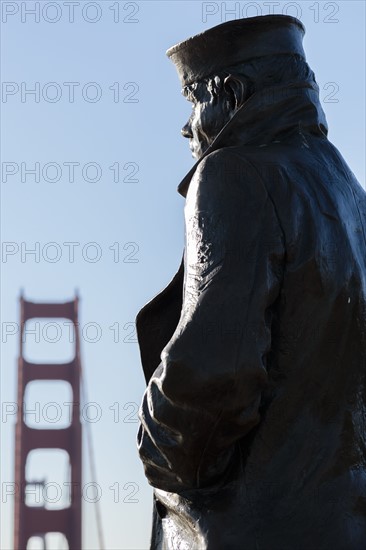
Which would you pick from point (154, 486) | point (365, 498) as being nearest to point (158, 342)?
point (154, 486)

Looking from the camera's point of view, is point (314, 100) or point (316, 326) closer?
point (316, 326)

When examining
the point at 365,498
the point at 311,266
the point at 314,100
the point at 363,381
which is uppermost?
the point at 314,100

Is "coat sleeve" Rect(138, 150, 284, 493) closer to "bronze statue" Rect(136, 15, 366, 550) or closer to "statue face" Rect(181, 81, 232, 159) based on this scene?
"bronze statue" Rect(136, 15, 366, 550)

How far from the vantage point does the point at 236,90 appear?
1.89 metres

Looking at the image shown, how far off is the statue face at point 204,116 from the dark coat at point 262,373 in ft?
0.34

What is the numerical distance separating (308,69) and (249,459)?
60 centimetres

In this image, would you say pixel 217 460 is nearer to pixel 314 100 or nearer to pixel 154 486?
pixel 154 486

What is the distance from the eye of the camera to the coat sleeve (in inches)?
64.7

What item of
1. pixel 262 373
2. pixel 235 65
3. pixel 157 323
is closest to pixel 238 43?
pixel 235 65

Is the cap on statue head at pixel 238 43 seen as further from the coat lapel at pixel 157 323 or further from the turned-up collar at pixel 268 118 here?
the coat lapel at pixel 157 323

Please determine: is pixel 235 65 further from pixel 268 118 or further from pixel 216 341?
pixel 216 341

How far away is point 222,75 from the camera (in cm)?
191

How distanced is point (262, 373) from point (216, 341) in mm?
72

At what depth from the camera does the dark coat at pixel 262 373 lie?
1.66m
